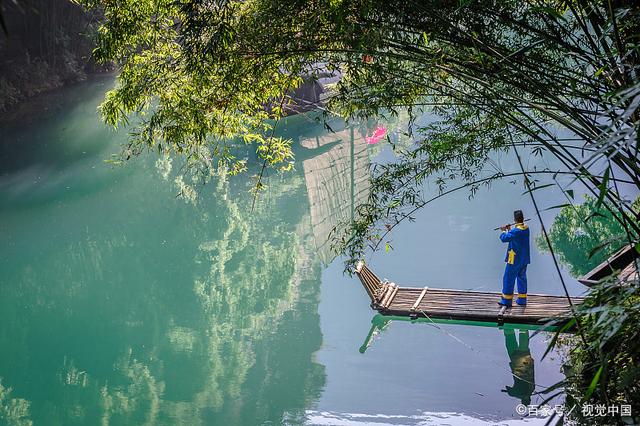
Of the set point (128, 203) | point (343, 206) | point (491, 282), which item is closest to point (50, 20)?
Answer: point (128, 203)

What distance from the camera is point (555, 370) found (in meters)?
6.08

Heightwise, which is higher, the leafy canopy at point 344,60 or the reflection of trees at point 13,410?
the leafy canopy at point 344,60

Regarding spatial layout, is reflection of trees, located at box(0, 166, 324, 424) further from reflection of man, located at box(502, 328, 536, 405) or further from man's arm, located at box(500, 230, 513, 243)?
man's arm, located at box(500, 230, 513, 243)

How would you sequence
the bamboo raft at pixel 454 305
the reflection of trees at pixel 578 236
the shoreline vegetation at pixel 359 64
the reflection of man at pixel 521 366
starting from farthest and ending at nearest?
the reflection of trees at pixel 578 236
the bamboo raft at pixel 454 305
the reflection of man at pixel 521 366
the shoreline vegetation at pixel 359 64

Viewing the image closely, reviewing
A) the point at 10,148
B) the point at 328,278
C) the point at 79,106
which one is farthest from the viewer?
the point at 79,106

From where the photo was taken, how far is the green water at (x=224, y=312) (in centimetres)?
603

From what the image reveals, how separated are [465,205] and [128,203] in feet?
17.3

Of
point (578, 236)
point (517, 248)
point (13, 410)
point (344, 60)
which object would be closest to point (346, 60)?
point (344, 60)

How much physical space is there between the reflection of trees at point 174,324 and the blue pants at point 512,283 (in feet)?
5.65

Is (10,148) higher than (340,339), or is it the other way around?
(10,148)

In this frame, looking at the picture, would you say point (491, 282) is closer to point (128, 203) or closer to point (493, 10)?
point (493, 10)

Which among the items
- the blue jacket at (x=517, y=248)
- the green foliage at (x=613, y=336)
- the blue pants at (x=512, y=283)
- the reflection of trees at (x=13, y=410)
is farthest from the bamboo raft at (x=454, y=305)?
the green foliage at (x=613, y=336)

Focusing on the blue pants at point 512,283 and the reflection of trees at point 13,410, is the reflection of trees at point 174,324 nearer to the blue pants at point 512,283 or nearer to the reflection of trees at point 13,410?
the reflection of trees at point 13,410

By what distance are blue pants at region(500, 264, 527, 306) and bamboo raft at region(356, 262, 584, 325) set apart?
0.23ft
